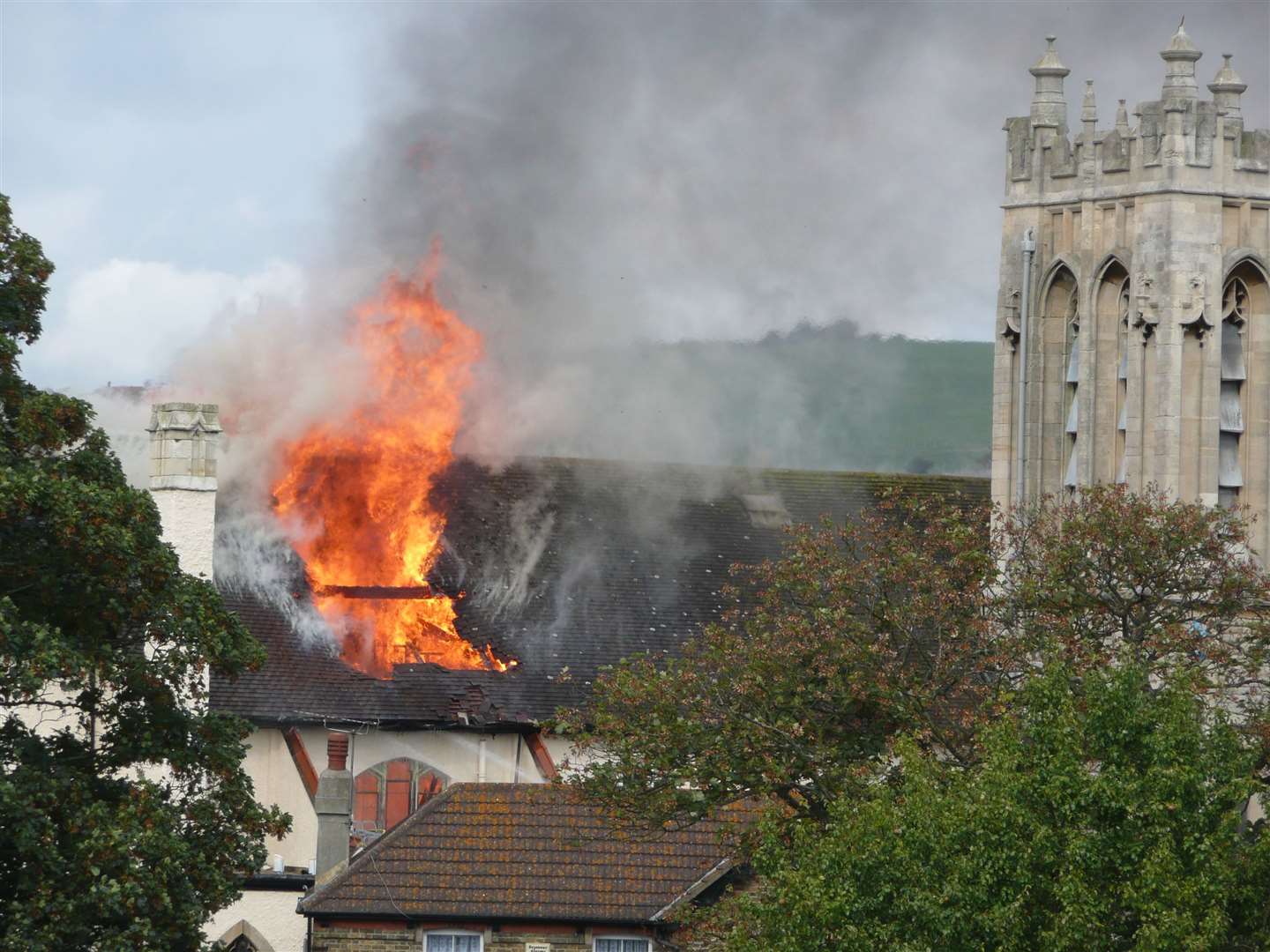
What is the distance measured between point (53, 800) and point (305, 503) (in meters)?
28.9

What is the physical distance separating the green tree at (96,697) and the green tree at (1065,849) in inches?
283

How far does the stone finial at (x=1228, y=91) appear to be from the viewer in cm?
5772

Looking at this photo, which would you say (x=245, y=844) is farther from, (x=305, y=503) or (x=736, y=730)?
(x=305, y=503)

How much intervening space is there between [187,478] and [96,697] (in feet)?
70.5

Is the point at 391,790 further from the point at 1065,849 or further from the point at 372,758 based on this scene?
the point at 1065,849

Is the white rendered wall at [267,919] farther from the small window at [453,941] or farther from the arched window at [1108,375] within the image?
the arched window at [1108,375]

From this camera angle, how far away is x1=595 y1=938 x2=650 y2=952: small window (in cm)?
4769

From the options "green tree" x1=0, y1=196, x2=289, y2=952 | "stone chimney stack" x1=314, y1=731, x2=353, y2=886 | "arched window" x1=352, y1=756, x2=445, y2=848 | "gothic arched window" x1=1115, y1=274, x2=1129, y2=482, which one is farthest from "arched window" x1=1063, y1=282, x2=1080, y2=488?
"green tree" x1=0, y1=196, x2=289, y2=952

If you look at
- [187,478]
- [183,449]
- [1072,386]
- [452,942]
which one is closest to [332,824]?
[452,942]

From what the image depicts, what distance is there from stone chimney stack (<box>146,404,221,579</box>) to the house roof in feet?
29.0

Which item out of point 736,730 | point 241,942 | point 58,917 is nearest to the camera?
point 58,917

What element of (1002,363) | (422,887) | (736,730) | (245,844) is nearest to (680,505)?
(1002,363)

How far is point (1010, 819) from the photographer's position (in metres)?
34.0

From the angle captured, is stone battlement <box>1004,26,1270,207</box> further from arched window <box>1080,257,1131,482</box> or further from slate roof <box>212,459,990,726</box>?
slate roof <box>212,459,990,726</box>
